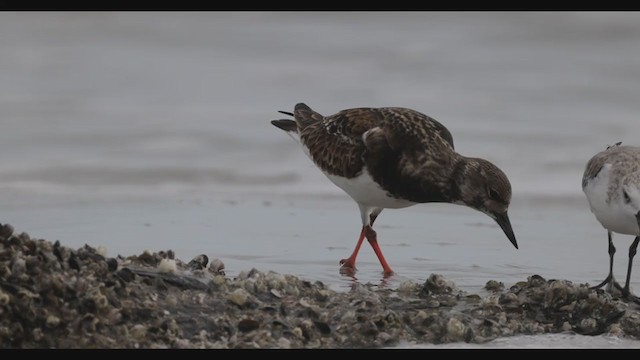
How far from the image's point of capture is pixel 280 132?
11.0m

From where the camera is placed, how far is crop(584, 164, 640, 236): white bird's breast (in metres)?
5.87

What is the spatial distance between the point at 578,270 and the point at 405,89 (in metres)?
5.96

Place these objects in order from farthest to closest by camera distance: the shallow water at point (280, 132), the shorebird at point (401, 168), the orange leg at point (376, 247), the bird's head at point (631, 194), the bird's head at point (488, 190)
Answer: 1. the shallow water at point (280, 132)
2. the orange leg at point (376, 247)
3. the shorebird at point (401, 168)
4. the bird's head at point (488, 190)
5. the bird's head at point (631, 194)

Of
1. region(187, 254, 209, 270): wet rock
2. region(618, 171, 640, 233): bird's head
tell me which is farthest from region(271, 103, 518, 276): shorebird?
region(187, 254, 209, 270): wet rock

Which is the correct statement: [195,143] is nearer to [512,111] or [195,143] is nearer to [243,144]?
[243,144]

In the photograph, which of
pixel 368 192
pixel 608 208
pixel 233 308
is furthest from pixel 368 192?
pixel 233 308

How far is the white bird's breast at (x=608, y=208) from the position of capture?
587 centimetres

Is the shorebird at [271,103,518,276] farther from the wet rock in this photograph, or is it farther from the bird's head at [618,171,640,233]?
the wet rock

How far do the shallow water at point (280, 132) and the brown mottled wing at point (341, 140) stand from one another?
1.86 feet

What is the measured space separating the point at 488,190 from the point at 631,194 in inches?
31.9

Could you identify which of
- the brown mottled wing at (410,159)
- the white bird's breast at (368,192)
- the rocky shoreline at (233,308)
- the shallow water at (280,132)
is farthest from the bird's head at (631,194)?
the white bird's breast at (368,192)

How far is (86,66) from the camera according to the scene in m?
13.5

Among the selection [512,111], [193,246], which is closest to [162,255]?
[193,246]

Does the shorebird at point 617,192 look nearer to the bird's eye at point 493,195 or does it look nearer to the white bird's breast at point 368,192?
the bird's eye at point 493,195
